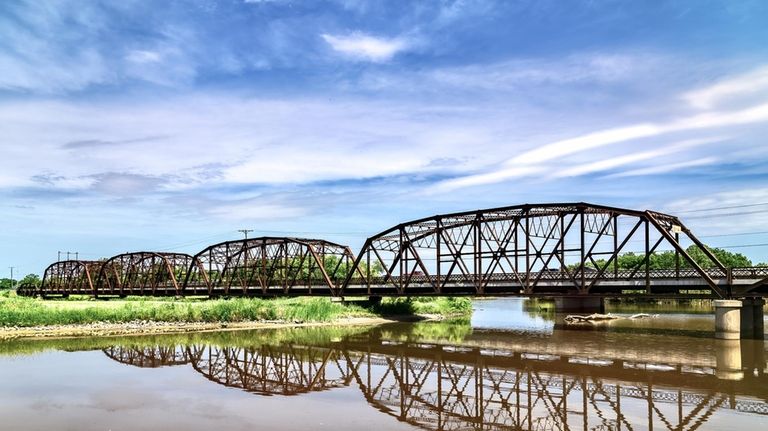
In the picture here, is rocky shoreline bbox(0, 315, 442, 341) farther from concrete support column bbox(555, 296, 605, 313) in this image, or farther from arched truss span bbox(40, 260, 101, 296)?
arched truss span bbox(40, 260, 101, 296)

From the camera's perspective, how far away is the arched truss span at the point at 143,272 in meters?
120

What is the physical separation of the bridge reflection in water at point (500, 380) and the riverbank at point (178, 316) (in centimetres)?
1288

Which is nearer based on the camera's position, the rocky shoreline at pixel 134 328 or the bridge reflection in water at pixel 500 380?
the bridge reflection in water at pixel 500 380

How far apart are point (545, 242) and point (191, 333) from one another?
34.7 m

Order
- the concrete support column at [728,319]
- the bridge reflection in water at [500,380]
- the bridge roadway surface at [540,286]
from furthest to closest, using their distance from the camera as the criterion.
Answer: the bridge roadway surface at [540,286] → the concrete support column at [728,319] → the bridge reflection in water at [500,380]

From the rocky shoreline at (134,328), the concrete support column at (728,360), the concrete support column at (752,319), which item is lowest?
the rocky shoreline at (134,328)

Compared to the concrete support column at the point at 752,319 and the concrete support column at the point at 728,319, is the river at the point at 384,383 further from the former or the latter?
the concrete support column at the point at 752,319

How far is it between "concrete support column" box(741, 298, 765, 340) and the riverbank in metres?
36.7

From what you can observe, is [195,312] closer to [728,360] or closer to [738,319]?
[728,360]

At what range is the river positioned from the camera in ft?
73.6

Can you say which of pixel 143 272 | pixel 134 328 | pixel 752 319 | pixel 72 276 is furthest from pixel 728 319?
pixel 72 276

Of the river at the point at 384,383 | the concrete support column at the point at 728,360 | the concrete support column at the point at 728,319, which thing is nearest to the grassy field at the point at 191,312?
the river at the point at 384,383

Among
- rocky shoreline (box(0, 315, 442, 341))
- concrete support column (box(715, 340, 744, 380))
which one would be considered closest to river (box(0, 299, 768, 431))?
concrete support column (box(715, 340, 744, 380))

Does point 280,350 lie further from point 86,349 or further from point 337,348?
point 86,349
